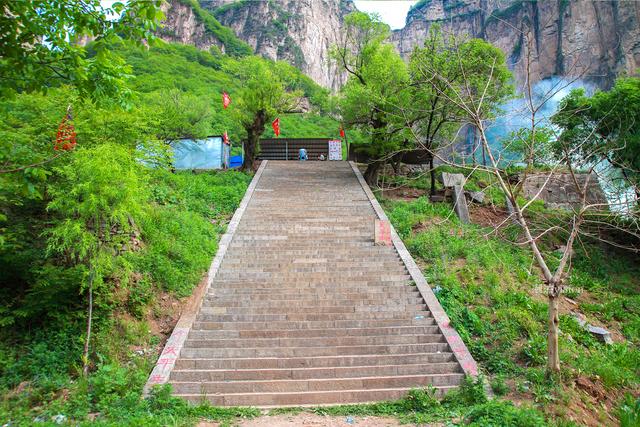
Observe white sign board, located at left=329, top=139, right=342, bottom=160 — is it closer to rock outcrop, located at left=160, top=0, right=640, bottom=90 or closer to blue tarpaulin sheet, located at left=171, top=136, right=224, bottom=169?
rock outcrop, located at left=160, top=0, right=640, bottom=90

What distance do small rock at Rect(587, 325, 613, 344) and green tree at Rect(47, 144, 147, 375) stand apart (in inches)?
351

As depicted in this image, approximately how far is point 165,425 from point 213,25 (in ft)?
170

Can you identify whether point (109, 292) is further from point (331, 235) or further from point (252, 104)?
point (252, 104)

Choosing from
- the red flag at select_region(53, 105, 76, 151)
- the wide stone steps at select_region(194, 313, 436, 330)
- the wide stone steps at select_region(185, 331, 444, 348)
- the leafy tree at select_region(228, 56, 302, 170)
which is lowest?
the wide stone steps at select_region(185, 331, 444, 348)

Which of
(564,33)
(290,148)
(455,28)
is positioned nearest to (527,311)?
(290,148)

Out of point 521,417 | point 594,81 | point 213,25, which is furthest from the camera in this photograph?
point 213,25

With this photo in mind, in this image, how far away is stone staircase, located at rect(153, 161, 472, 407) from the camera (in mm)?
6461

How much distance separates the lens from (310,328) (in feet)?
25.8

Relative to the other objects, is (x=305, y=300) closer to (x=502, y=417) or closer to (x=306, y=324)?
(x=306, y=324)

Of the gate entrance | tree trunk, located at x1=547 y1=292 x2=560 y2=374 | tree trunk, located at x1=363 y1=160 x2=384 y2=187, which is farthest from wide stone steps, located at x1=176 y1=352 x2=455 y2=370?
the gate entrance

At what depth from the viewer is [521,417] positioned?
4.89m

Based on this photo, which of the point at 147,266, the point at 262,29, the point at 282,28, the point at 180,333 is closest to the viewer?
the point at 180,333

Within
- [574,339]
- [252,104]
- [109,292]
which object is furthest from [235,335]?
[252,104]

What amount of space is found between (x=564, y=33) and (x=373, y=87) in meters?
28.8
